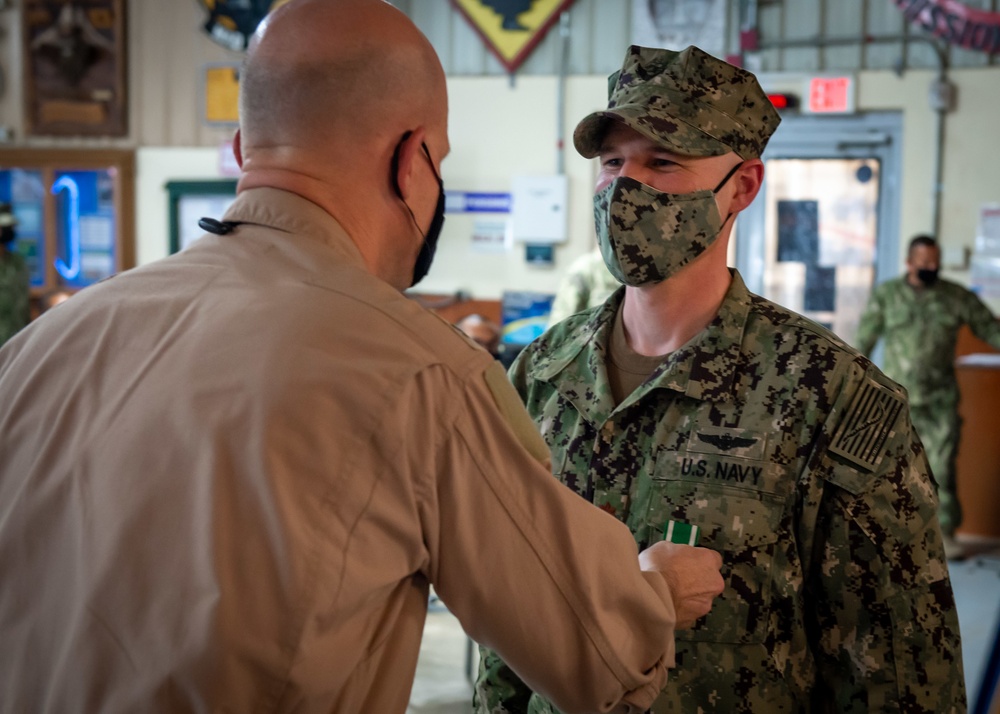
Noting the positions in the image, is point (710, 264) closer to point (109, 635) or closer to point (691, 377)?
point (691, 377)

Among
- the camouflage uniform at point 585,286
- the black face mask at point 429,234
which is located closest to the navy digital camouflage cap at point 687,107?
the black face mask at point 429,234

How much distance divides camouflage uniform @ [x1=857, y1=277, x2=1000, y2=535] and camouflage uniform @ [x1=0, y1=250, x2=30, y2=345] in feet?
17.7

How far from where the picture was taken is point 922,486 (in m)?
1.56

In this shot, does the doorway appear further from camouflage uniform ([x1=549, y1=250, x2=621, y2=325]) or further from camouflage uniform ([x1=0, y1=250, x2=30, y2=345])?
camouflage uniform ([x1=0, y1=250, x2=30, y2=345])

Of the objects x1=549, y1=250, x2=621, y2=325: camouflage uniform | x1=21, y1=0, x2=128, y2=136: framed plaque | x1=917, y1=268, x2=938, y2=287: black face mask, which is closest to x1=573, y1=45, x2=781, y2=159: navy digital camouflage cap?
x1=549, y1=250, x2=621, y2=325: camouflage uniform

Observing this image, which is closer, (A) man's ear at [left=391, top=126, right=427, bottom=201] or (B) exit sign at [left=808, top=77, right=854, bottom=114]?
(A) man's ear at [left=391, top=126, right=427, bottom=201]

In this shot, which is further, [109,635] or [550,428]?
[550,428]

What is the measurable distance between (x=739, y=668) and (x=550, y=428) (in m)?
0.52

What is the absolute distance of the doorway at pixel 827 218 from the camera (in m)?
6.61

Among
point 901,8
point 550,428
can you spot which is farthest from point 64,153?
point 550,428

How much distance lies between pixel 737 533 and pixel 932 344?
16.1 ft

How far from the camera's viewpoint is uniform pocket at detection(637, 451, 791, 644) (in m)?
1.56

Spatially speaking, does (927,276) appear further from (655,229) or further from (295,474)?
(295,474)

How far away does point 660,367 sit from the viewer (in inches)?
67.6
